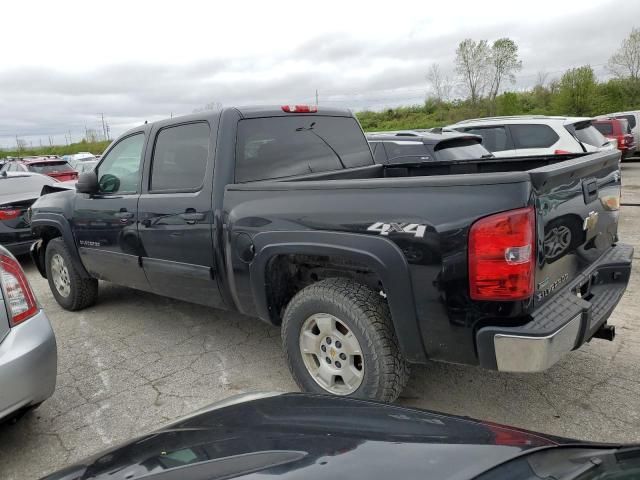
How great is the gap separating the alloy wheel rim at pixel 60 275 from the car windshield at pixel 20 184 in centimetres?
279

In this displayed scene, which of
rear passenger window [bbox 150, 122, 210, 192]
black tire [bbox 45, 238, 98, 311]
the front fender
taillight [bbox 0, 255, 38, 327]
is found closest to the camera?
the front fender

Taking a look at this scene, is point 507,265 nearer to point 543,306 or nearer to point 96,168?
point 543,306

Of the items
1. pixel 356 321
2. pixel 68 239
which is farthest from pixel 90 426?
pixel 68 239

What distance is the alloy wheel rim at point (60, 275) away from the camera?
17.8 feet

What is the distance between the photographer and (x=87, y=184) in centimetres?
461

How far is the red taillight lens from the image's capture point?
232 cm

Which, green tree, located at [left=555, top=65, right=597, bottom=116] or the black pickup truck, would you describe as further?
green tree, located at [left=555, top=65, right=597, bottom=116]

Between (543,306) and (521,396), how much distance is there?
102cm

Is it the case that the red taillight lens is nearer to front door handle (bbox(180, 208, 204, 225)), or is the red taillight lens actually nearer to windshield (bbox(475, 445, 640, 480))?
windshield (bbox(475, 445, 640, 480))

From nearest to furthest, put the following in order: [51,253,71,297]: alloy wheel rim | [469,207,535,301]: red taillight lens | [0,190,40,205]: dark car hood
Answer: [469,207,535,301]: red taillight lens
[51,253,71,297]: alloy wheel rim
[0,190,40,205]: dark car hood

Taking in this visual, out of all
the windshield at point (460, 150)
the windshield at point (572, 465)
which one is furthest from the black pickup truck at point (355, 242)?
the windshield at point (460, 150)

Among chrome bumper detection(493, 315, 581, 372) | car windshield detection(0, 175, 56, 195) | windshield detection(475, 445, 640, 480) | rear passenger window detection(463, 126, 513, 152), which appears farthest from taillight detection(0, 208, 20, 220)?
rear passenger window detection(463, 126, 513, 152)

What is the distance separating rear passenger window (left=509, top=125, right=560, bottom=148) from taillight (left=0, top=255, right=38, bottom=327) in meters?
8.43

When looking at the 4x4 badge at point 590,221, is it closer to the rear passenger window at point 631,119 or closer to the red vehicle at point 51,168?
the red vehicle at point 51,168
